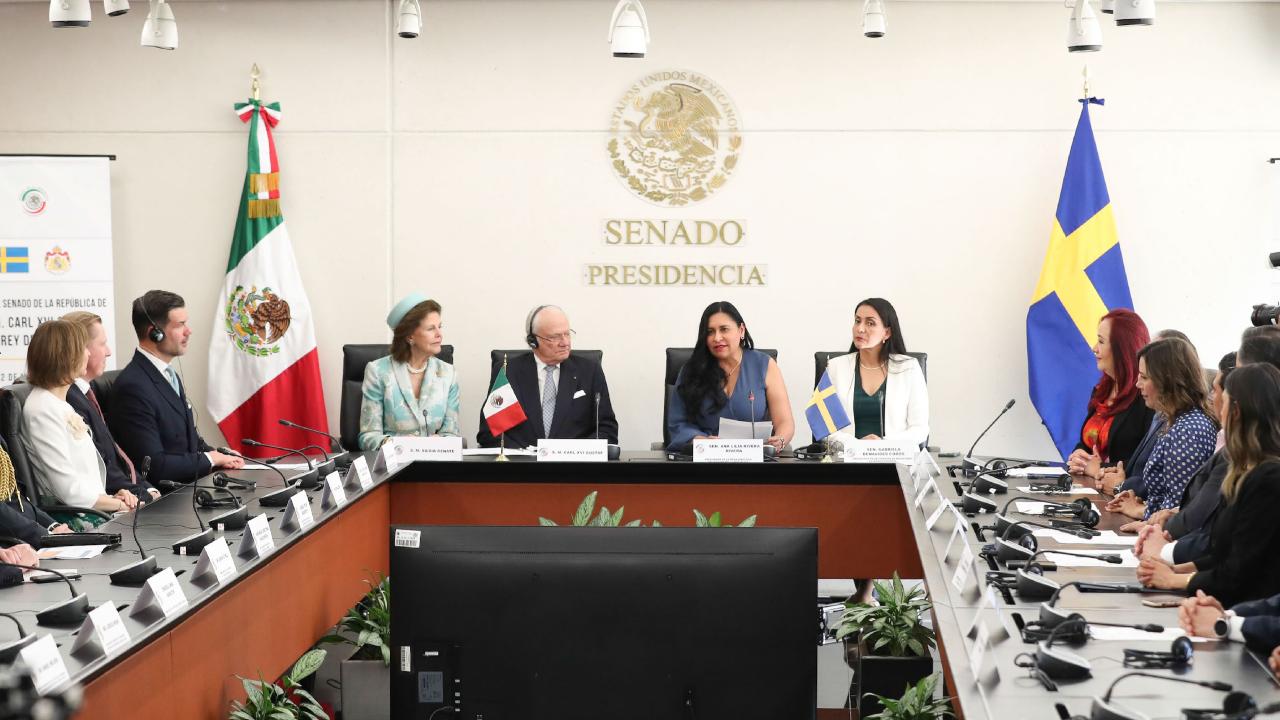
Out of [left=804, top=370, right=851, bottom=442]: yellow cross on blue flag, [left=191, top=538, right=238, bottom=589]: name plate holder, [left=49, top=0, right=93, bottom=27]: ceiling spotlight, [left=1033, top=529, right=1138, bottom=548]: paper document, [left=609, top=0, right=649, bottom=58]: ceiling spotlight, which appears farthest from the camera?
[left=804, top=370, right=851, bottom=442]: yellow cross on blue flag

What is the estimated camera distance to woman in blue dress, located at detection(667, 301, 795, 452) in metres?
4.69

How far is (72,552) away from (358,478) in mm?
1110

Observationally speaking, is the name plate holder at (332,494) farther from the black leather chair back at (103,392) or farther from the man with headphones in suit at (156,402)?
the black leather chair back at (103,392)

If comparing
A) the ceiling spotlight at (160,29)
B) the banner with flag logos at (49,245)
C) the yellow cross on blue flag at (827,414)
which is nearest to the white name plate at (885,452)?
the yellow cross on blue flag at (827,414)

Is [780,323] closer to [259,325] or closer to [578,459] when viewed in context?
[578,459]

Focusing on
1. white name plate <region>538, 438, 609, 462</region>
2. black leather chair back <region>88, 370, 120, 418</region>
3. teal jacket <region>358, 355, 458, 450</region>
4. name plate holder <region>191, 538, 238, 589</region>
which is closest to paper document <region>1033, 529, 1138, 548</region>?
white name plate <region>538, 438, 609, 462</region>

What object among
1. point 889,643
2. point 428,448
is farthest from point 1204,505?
point 428,448

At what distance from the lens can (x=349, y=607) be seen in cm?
345

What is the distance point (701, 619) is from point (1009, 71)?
5.03 m

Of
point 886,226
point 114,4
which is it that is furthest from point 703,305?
point 114,4

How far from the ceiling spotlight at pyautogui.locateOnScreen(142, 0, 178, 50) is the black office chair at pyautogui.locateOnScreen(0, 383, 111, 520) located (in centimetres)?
168

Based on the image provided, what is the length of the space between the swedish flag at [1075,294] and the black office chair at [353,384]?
3164 millimetres

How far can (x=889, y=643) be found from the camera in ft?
10.3

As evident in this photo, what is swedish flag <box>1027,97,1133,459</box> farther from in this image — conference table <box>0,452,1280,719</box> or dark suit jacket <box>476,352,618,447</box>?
dark suit jacket <box>476,352,618,447</box>
